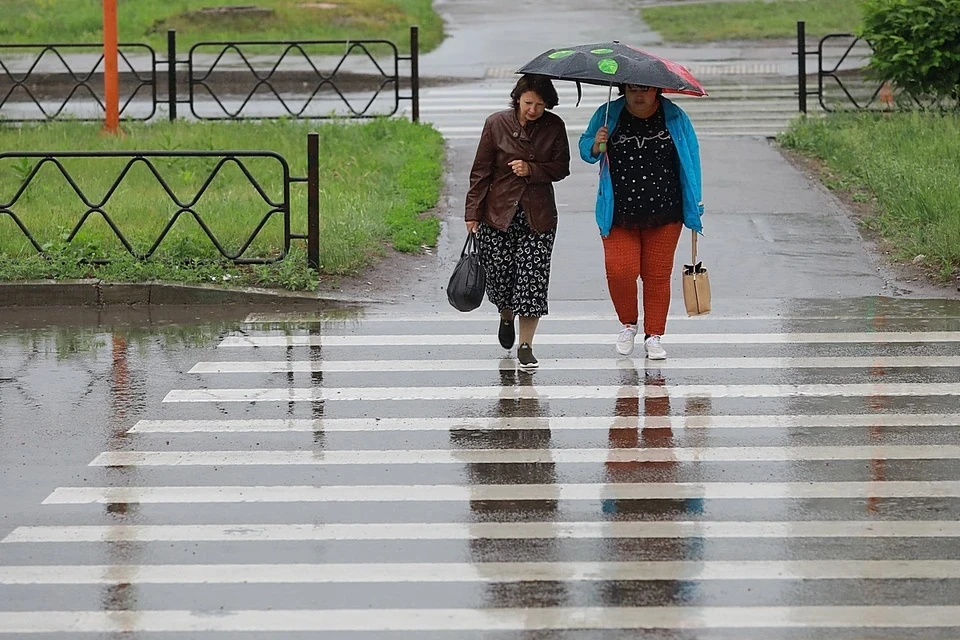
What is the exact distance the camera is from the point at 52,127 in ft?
54.3

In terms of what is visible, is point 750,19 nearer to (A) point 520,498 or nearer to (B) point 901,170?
(B) point 901,170

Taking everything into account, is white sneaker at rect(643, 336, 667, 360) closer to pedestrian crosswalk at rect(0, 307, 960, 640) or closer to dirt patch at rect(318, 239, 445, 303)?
pedestrian crosswalk at rect(0, 307, 960, 640)

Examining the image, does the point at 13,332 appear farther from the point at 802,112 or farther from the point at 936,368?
the point at 802,112

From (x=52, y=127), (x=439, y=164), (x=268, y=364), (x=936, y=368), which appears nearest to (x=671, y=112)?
(x=936, y=368)

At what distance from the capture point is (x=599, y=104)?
1925 cm

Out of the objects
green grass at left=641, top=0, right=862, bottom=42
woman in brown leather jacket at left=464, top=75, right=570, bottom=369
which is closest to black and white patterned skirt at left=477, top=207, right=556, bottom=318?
woman in brown leather jacket at left=464, top=75, right=570, bottom=369

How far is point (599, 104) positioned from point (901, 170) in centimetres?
680

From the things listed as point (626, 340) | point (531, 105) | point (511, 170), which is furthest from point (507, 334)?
point (531, 105)

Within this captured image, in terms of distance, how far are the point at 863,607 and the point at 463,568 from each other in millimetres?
1497

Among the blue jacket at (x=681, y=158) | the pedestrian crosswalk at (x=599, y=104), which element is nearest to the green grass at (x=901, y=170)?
the pedestrian crosswalk at (x=599, y=104)

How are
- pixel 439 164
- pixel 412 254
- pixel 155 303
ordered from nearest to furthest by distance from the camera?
pixel 155 303
pixel 412 254
pixel 439 164

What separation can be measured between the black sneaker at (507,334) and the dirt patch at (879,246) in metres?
3.32

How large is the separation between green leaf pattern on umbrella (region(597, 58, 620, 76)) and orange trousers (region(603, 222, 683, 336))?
1024 millimetres

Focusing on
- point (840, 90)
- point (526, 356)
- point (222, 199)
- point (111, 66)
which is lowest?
point (526, 356)
